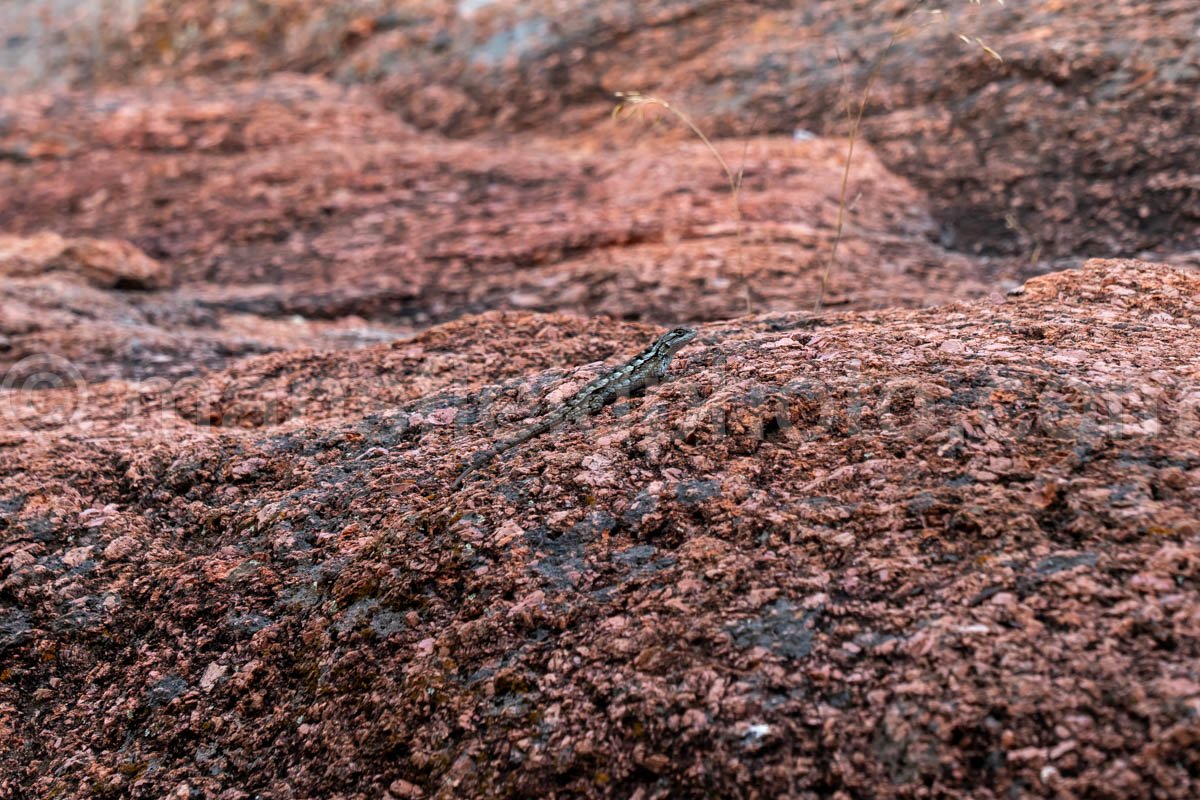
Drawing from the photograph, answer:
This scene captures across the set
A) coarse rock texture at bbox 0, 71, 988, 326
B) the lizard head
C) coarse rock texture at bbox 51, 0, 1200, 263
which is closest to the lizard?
the lizard head

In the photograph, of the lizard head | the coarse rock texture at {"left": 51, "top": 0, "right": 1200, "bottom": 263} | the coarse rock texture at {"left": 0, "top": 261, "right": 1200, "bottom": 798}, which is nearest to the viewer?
the coarse rock texture at {"left": 0, "top": 261, "right": 1200, "bottom": 798}

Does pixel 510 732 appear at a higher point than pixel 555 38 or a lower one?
lower

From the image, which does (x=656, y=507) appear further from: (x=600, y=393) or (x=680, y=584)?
(x=600, y=393)

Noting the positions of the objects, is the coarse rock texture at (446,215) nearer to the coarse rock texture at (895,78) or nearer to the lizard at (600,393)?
the coarse rock texture at (895,78)

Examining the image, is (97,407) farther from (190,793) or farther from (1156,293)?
(1156,293)

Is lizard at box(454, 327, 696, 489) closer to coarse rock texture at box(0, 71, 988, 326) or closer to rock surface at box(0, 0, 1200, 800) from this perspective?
rock surface at box(0, 0, 1200, 800)

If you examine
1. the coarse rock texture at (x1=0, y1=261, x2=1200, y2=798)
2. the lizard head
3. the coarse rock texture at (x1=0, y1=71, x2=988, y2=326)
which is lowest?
the coarse rock texture at (x1=0, y1=261, x2=1200, y2=798)

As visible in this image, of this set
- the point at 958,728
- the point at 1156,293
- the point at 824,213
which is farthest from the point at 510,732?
the point at 824,213

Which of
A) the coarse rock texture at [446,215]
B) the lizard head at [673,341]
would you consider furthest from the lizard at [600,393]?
the coarse rock texture at [446,215]
